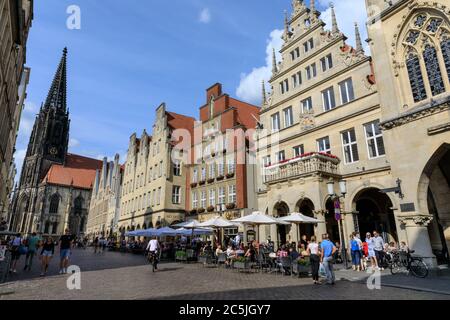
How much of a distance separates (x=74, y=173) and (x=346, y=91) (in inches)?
3717

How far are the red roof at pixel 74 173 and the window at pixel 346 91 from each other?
8951 centimetres

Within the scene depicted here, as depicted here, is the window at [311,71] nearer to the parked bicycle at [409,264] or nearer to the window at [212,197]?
the parked bicycle at [409,264]

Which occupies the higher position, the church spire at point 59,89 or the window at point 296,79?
the church spire at point 59,89

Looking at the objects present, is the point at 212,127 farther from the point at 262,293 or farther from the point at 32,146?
the point at 32,146

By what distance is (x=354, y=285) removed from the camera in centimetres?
1038

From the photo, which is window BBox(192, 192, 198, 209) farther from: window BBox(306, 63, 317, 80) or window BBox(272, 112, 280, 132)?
window BBox(306, 63, 317, 80)

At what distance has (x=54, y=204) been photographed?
85625 millimetres

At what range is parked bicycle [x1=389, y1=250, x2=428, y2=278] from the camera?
11.8 meters

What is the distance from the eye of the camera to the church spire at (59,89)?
99125mm

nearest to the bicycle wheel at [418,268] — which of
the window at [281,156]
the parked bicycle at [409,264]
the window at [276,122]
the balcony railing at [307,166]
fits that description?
the parked bicycle at [409,264]

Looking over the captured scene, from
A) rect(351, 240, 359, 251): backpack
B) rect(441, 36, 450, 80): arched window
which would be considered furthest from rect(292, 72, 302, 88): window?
rect(351, 240, 359, 251): backpack

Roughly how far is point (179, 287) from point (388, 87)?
14.9m

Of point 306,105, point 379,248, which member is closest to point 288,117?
point 306,105

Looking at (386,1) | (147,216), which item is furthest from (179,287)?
(147,216)
